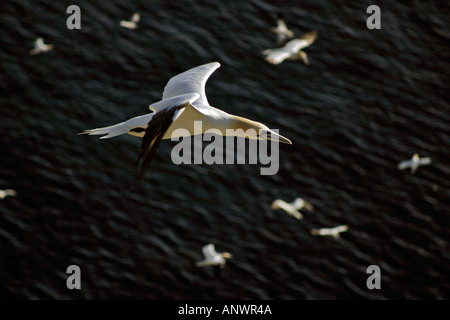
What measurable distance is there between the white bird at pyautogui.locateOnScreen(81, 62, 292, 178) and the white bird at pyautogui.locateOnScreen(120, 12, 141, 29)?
11.9m

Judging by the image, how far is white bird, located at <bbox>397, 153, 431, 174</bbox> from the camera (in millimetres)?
24766

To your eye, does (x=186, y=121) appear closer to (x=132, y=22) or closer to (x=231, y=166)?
(x=231, y=166)

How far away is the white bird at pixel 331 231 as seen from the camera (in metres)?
23.2

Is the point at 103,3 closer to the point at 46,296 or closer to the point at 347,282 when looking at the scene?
the point at 46,296

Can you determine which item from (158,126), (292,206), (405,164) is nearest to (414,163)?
(405,164)

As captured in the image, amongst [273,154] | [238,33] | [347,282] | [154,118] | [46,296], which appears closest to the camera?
[154,118]

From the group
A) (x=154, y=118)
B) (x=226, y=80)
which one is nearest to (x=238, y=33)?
(x=226, y=80)

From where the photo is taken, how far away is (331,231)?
2322 centimetres

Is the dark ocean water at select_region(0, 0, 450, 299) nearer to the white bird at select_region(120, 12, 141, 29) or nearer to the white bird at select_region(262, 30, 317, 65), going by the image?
the white bird at select_region(120, 12, 141, 29)

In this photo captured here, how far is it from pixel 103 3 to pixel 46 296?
35.1ft

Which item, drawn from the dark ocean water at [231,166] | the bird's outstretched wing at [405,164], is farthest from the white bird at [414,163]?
the dark ocean water at [231,166]

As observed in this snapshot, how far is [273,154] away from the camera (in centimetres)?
2516

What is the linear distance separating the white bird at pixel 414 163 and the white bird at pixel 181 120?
1162cm

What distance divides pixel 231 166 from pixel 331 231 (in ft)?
12.0
